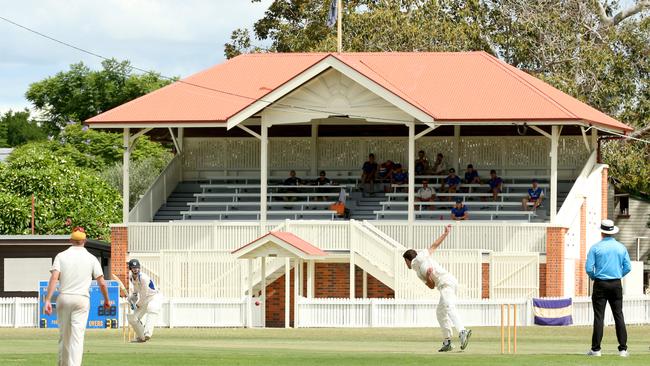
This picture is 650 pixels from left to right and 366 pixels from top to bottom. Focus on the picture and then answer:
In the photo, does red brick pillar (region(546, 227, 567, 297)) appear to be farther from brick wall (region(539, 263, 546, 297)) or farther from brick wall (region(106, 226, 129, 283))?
brick wall (region(106, 226, 129, 283))

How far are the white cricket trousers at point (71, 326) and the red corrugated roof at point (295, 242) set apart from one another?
19787 mm

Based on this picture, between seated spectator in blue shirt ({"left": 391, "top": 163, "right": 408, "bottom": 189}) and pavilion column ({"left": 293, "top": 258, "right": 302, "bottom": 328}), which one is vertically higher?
seated spectator in blue shirt ({"left": 391, "top": 163, "right": 408, "bottom": 189})

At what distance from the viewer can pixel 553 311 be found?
121 ft

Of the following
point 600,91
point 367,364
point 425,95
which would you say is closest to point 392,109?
point 425,95

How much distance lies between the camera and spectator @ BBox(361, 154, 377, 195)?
1797 inches

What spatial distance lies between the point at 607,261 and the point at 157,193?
27170 mm

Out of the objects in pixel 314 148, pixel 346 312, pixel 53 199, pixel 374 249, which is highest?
pixel 314 148

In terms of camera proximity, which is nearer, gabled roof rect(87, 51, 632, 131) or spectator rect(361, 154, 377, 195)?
gabled roof rect(87, 51, 632, 131)

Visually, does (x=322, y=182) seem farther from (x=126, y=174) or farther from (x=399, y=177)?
(x=126, y=174)

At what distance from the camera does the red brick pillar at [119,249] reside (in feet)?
138

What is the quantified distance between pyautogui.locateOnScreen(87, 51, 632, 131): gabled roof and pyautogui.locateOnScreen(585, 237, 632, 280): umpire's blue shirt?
67.0 ft

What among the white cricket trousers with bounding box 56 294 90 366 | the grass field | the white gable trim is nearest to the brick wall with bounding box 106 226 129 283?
the white gable trim

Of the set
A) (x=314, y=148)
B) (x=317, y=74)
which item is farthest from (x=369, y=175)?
(x=317, y=74)

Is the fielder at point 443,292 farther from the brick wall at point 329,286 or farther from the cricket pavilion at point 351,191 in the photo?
the brick wall at point 329,286
